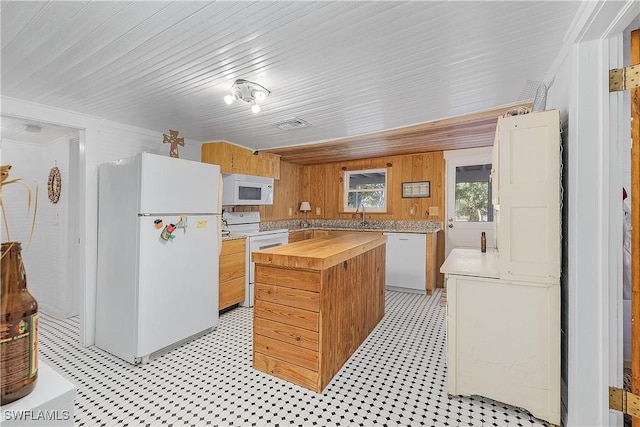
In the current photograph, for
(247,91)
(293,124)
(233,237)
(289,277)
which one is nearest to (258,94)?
(247,91)

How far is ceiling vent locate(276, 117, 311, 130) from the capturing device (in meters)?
3.21

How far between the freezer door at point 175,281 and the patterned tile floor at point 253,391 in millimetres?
211

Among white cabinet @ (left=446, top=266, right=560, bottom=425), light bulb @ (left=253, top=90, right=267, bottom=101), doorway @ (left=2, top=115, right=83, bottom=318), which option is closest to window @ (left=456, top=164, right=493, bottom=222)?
white cabinet @ (left=446, top=266, right=560, bottom=425)

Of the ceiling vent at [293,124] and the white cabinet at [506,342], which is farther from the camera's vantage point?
the ceiling vent at [293,124]

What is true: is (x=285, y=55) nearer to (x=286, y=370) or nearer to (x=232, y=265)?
(x=286, y=370)

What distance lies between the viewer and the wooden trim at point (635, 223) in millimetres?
1495

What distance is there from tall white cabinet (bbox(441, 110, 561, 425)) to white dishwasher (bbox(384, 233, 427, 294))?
2460 millimetres

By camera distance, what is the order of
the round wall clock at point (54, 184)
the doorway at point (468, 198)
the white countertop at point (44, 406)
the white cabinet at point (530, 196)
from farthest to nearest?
the doorway at point (468, 198) < the round wall clock at point (54, 184) < the white cabinet at point (530, 196) < the white countertop at point (44, 406)

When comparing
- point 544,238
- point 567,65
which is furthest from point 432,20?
Answer: point 544,238

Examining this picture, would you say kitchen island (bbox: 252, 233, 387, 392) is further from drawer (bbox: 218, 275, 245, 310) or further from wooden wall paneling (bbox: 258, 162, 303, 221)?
wooden wall paneling (bbox: 258, 162, 303, 221)

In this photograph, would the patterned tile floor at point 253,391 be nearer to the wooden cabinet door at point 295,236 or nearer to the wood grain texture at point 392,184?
the wooden cabinet door at point 295,236

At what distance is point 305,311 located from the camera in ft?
6.85

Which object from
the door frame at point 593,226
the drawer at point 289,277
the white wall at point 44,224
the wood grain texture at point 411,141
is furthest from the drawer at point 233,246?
the door frame at point 593,226

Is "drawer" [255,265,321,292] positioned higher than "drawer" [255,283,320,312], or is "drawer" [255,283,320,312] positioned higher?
"drawer" [255,265,321,292]
